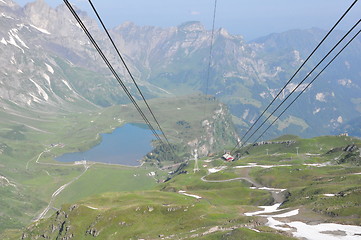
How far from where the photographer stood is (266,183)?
187 metres

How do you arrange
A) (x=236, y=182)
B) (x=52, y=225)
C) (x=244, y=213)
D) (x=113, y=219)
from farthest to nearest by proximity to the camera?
(x=236, y=182) → (x=52, y=225) → (x=113, y=219) → (x=244, y=213)

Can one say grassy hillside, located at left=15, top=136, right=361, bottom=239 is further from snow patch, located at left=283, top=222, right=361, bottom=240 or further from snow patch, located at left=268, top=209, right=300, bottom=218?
snow patch, located at left=283, top=222, right=361, bottom=240

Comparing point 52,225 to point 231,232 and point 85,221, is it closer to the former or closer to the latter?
point 85,221

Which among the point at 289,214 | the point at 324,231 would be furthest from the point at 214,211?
the point at 324,231

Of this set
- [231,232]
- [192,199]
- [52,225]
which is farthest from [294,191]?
[52,225]

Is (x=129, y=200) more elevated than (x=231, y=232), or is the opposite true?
(x=129, y=200)

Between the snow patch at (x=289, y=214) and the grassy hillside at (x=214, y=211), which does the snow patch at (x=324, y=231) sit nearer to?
the grassy hillside at (x=214, y=211)

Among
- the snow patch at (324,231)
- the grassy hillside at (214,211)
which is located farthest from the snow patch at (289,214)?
the snow patch at (324,231)

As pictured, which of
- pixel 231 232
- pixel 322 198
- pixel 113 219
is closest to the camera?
pixel 231 232

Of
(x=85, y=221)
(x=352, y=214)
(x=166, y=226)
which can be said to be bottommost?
(x=352, y=214)

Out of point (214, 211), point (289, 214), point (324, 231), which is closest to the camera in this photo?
point (324, 231)

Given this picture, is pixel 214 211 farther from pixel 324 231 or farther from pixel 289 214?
pixel 324 231

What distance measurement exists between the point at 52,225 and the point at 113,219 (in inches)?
1572

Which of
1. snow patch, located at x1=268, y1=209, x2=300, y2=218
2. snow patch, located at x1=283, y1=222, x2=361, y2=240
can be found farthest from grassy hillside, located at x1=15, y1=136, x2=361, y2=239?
snow patch, located at x1=283, y1=222, x2=361, y2=240
